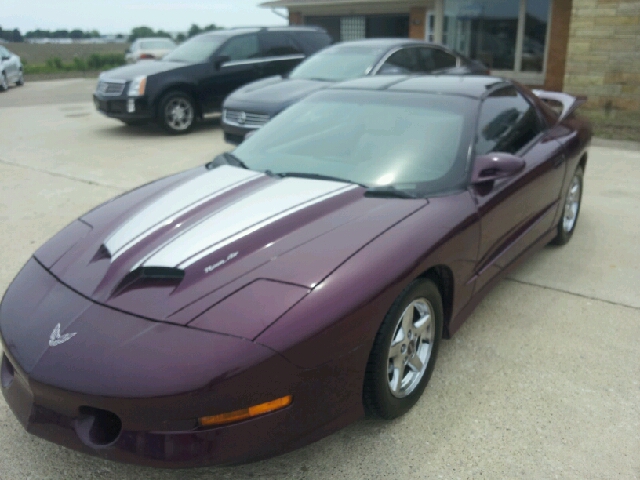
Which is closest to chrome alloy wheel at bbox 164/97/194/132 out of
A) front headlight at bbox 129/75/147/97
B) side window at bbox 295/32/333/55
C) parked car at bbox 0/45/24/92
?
front headlight at bbox 129/75/147/97

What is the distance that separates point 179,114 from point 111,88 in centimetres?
118

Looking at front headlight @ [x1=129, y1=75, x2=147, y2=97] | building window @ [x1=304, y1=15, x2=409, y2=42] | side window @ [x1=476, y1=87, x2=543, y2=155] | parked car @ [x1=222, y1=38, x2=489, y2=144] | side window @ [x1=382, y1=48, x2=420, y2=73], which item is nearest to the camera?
side window @ [x1=476, y1=87, x2=543, y2=155]

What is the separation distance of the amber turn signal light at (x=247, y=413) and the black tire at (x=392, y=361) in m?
0.45

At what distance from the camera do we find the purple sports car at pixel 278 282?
1.99m

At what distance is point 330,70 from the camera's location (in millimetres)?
8664

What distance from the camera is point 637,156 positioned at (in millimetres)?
8195

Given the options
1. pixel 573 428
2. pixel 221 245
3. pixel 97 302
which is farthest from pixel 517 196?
pixel 97 302

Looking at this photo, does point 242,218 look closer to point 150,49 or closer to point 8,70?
point 8,70

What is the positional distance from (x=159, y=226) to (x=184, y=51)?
9.12 metres

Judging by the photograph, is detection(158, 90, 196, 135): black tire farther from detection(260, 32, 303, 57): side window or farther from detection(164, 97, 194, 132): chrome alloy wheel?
detection(260, 32, 303, 57): side window

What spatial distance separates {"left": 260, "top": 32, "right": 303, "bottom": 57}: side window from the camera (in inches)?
436

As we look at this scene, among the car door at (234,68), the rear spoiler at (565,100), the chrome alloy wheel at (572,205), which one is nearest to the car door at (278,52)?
the car door at (234,68)

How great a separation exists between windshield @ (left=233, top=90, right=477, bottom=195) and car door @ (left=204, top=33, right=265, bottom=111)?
6954 mm

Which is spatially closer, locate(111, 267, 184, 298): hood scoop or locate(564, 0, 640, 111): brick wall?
locate(111, 267, 184, 298): hood scoop
